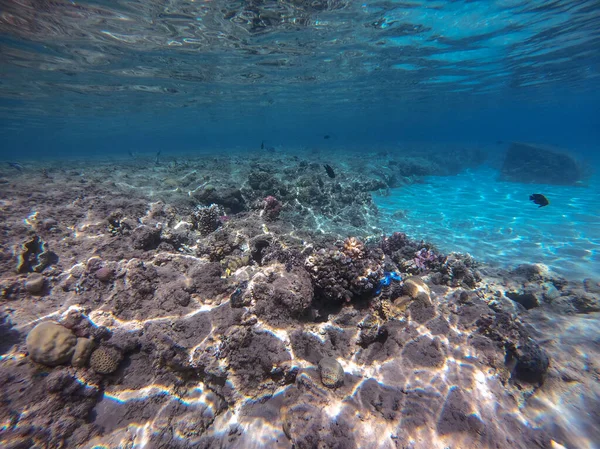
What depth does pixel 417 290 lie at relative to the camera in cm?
504

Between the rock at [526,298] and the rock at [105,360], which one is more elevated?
the rock at [105,360]

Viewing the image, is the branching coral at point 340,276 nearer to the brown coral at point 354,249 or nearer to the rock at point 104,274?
the brown coral at point 354,249

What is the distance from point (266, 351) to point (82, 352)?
2.68 metres

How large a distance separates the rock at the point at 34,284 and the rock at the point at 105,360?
239 centimetres

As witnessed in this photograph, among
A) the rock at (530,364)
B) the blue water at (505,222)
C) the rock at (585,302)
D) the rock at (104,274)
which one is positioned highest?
the rock at (104,274)

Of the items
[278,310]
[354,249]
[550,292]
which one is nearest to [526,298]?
[550,292]

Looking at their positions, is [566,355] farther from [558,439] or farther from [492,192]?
[492,192]

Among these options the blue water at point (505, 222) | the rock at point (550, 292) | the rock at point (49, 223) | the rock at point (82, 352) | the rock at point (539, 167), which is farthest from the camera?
the rock at point (539, 167)

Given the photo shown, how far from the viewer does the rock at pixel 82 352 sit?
371 cm

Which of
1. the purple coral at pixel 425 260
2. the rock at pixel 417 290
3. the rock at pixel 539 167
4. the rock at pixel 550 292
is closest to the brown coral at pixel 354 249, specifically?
the rock at pixel 417 290

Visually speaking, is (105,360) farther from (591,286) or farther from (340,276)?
(591,286)

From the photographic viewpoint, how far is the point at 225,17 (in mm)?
14445

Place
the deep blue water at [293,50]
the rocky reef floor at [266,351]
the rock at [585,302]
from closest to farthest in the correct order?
the rocky reef floor at [266,351] → the rock at [585,302] → the deep blue water at [293,50]

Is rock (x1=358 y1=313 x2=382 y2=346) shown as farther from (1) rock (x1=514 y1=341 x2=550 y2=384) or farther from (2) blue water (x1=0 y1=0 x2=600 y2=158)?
(2) blue water (x1=0 y1=0 x2=600 y2=158)
